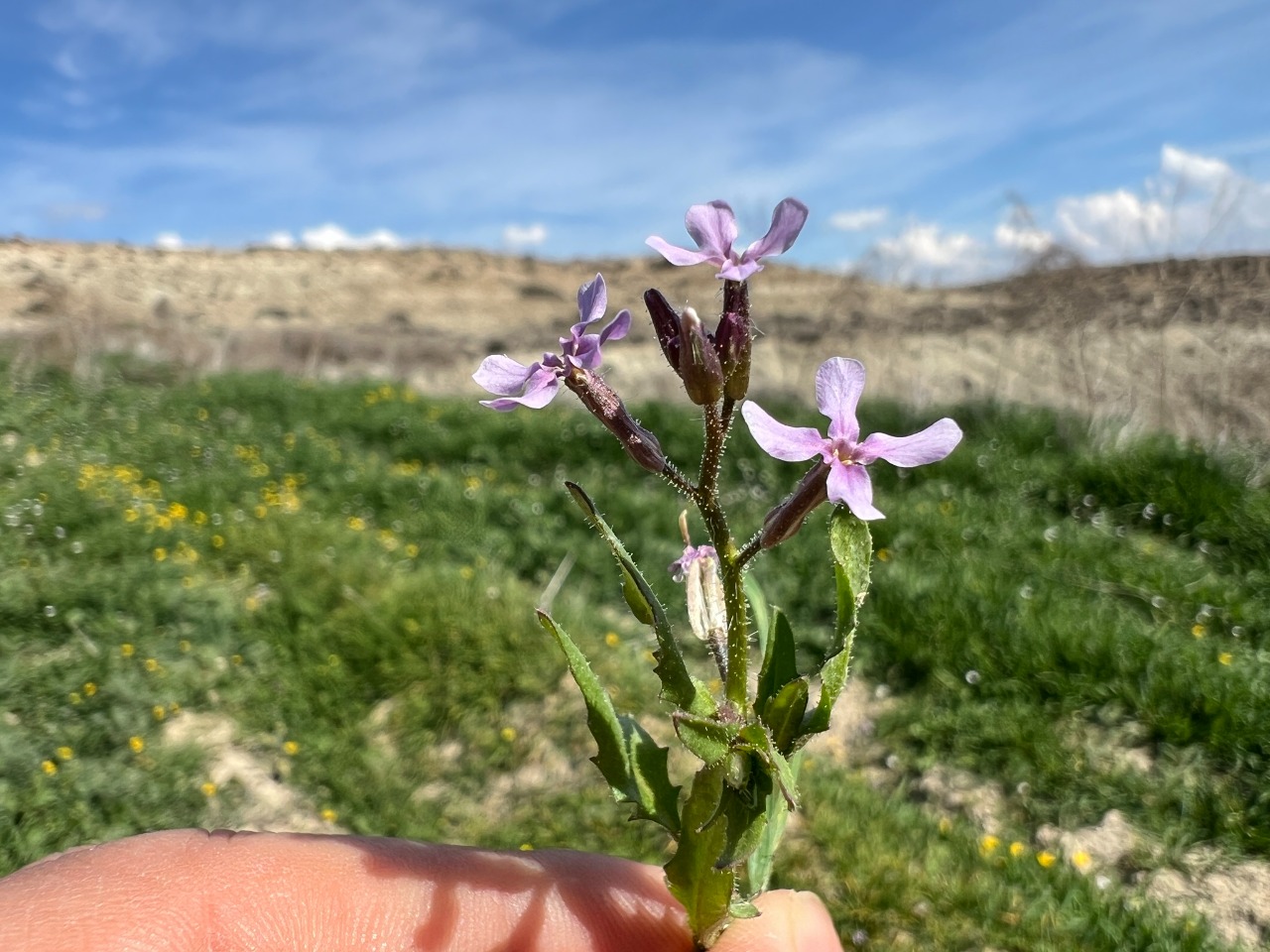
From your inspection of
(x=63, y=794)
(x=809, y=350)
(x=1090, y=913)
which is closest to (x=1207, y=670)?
(x=1090, y=913)

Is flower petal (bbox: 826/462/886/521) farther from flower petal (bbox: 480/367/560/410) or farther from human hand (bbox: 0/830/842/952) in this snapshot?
human hand (bbox: 0/830/842/952)

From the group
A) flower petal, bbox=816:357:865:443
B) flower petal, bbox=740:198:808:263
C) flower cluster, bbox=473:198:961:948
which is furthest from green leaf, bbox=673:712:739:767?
flower petal, bbox=740:198:808:263

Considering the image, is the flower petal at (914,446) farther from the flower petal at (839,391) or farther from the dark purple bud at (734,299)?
the dark purple bud at (734,299)

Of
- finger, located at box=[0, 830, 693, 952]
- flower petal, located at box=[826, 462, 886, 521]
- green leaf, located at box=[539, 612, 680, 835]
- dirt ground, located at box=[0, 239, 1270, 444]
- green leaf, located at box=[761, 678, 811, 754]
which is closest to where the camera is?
flower petal, located at box=[826, 462, 886, 521]

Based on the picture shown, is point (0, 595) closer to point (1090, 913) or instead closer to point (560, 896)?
point (560, 896)

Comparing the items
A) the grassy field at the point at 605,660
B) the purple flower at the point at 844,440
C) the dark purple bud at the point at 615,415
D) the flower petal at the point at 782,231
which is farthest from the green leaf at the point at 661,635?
the grassy field at the point at 605,660

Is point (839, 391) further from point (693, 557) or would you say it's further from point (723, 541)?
point (693, 557)
